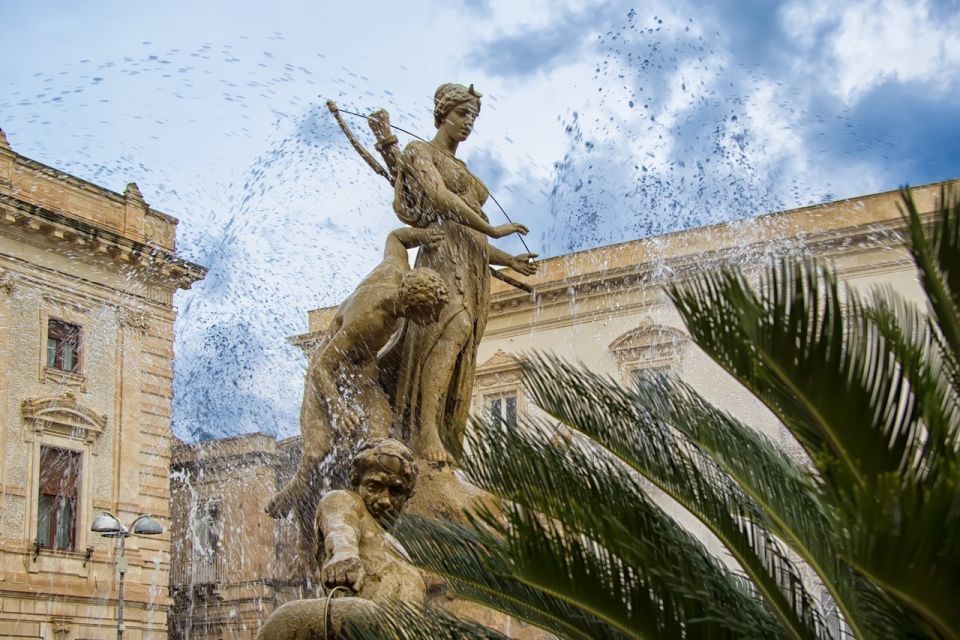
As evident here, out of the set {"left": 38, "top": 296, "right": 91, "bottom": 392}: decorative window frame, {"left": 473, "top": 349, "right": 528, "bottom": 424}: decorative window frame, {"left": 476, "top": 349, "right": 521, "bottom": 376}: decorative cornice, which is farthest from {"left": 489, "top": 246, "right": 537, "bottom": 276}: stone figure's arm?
{"left": 38, "top": 296, "right": 91, "bottom": 392}: decorative window frame

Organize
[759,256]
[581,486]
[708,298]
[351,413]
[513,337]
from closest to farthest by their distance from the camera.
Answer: [708,298] < [581,486] < [351,413] < [759,256] < [513,337]

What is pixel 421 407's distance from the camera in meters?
6.22

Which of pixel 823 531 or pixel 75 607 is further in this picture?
pixel 75 607

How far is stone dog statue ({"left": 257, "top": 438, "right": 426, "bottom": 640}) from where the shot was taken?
12.9 feet

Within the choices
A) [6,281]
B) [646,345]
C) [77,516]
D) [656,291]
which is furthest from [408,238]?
[77,516]

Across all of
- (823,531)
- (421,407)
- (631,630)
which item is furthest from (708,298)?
(421,407)

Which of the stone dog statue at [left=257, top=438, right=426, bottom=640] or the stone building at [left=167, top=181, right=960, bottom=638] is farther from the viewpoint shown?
the stone building at [left=167, top=181, right=960, bottom=638]

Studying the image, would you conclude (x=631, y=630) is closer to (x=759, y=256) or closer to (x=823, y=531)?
(x=823, y=531)

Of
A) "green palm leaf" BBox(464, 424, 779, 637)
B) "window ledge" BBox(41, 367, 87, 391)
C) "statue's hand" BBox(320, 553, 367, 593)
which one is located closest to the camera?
"green palm leaf" BBox(464, 424, 779, 637)

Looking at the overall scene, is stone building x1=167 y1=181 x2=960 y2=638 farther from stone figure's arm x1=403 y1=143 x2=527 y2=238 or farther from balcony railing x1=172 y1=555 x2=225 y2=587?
stone figure's arm x1=403 y1=143 x2=527 y2=238

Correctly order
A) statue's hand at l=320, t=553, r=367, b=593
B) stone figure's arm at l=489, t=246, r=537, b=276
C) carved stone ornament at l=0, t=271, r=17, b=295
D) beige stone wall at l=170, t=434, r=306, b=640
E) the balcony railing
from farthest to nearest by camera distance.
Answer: the balcony railing < carved stone ornament at l=0, t=271, r=17, b=295 < beige stone wall at l=170, t=434, r=306, b=640 < stone figure's arm at l=489, t=246, r=537, b=276 < statue's hand at l=320, t=553, r=367, b=593

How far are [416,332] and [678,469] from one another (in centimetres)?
276

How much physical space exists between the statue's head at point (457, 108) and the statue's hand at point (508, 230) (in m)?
0.53

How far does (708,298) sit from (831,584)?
0.70m
